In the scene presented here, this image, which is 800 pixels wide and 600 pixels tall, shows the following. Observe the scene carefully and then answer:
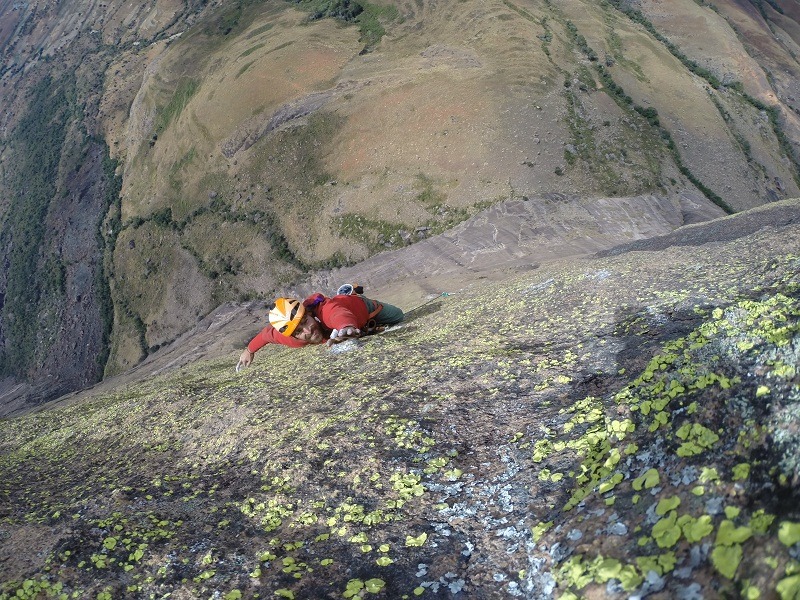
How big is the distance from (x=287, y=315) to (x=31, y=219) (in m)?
97.8

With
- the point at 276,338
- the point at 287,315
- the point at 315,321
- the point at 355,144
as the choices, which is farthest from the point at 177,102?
the point at 287,315

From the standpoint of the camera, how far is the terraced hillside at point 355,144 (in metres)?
55.7

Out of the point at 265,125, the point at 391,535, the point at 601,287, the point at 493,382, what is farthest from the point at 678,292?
the point at 265,125

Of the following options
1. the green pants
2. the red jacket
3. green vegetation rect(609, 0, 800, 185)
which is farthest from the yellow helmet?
green vegetation rect(609, 0, 800, 185)

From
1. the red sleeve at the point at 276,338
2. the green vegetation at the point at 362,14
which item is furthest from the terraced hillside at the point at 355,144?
the red sleeve at the point at 276,338

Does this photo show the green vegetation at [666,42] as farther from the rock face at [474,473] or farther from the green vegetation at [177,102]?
the rock face at [474,473]

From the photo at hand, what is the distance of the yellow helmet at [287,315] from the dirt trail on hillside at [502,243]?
29.2 meters

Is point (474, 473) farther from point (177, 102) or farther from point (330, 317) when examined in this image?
point (177, 102)

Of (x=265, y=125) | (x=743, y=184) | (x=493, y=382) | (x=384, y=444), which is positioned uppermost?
(x=384, y=444)

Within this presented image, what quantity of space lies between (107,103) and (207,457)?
4243 inches

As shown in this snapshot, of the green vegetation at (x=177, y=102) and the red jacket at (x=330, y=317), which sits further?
the green vegetation at (x=177, y=102)

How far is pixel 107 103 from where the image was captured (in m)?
99.1

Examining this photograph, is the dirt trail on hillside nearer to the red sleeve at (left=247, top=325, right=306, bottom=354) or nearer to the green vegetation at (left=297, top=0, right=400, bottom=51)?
the red sleeve at (left=247, top=325, right=306, bottom=354)

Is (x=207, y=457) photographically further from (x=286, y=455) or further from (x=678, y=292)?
(x=678, y=292)
